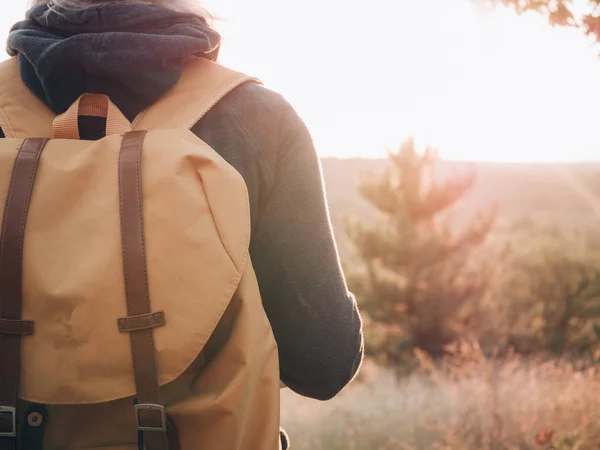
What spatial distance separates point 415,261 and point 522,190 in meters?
41.0

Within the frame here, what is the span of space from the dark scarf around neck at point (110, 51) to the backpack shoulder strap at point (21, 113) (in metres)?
0.02

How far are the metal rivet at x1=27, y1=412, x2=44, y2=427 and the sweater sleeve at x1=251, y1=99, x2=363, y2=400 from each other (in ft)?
1.40

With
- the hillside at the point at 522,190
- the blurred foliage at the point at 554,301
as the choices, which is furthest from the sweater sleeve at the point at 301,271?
the hillside at the point at 522,190

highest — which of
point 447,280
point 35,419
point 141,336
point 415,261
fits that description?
point 141,336

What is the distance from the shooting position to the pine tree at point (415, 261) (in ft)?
26.6

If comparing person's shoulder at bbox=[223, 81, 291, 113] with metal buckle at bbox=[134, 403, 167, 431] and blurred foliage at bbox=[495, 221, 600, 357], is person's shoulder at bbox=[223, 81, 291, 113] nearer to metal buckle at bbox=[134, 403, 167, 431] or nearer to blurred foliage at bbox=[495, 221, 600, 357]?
metal buckle at bbox=[134, 403, 167, 431]

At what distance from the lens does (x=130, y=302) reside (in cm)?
85

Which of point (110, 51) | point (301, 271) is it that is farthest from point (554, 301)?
point (110, 51)

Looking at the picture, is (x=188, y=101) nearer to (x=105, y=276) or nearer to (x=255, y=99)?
(x=255, y=99)

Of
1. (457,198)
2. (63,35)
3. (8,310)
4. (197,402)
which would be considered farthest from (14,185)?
(457,198)

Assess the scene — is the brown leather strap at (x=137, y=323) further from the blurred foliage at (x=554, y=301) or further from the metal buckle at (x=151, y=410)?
the blurred foliage at (x=554, y=301)

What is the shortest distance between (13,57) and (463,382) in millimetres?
3796

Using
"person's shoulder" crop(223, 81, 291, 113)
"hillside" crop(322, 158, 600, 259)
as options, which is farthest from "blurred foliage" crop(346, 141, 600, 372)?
"hillside" crop(322, 158, 600, 259)

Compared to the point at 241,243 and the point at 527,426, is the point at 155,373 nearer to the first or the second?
the point at 241,243
